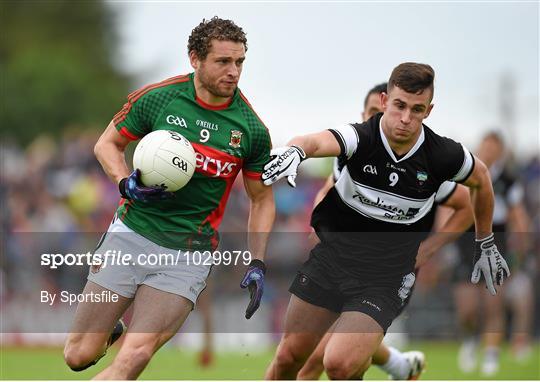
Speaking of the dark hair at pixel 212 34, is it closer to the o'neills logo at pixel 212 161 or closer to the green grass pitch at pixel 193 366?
the o'neills logo at pixel 212 161

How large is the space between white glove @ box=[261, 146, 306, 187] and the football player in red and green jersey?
18.2 inches

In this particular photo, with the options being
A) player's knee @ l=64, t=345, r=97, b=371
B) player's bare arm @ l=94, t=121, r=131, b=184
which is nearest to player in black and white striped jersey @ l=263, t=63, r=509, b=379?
player's bare arm @ l=94, t=121, r=131, b=184

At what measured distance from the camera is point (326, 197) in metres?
8.21

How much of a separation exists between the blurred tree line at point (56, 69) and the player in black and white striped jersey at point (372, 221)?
18.6 meters

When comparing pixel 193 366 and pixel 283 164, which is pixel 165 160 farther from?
pixel 193 366

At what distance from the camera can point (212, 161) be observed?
292 inches

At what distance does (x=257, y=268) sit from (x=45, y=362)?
21.2ft

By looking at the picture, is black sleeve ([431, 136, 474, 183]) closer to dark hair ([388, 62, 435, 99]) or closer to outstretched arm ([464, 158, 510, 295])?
outstretched arm ([464, 158, 510, 295])

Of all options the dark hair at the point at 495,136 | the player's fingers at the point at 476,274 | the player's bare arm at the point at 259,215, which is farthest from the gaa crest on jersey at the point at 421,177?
the dark hair at the point at 495,136

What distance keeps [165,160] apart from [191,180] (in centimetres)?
38

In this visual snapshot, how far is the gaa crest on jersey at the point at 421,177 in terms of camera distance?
7.62 meters

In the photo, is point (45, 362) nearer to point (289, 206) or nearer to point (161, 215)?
point (289, 206)

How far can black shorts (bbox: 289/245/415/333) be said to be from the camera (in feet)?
25.1

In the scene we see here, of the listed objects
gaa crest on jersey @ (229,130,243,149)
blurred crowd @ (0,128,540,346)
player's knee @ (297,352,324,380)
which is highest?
gaa crest on jersey @ (229,130,243,149)
